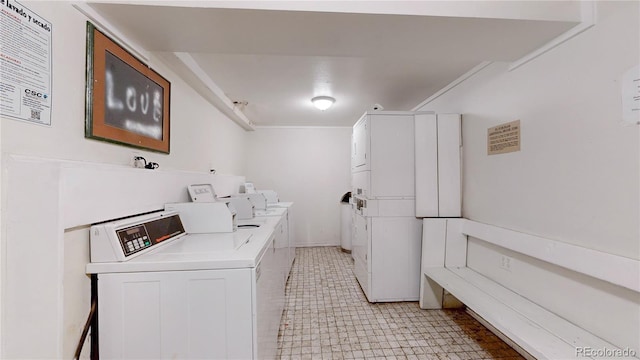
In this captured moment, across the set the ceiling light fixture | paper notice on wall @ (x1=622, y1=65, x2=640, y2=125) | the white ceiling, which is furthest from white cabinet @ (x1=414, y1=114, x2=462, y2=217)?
paper notice on wall @ (x1=622, y1=65, x2=640, y2=125)

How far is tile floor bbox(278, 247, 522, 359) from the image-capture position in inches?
75.1

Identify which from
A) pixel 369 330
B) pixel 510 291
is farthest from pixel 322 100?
pixel 510 291

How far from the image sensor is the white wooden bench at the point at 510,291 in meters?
1.25

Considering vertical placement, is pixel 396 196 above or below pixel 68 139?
below

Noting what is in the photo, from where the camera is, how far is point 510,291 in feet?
6.25

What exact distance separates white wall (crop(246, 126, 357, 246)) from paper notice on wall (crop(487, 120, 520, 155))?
302 cm

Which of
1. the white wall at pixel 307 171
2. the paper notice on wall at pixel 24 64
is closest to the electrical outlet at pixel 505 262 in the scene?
the paper notice on wall at pixel 24 64

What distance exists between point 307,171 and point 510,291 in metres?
3.68

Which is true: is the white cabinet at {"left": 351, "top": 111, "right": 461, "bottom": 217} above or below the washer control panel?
above

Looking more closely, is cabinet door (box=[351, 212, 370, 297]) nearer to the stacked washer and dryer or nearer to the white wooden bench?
the stacked washer and dryer

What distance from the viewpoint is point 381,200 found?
8.87 ft

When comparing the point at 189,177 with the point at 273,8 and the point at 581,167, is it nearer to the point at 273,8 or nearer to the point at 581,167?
the point at 273,8

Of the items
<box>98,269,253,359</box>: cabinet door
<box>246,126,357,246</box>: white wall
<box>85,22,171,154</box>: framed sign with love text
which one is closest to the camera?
<box>98,269,253,359</box>: cabinet door

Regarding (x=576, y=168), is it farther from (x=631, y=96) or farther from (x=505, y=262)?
(x=505, y=262)
